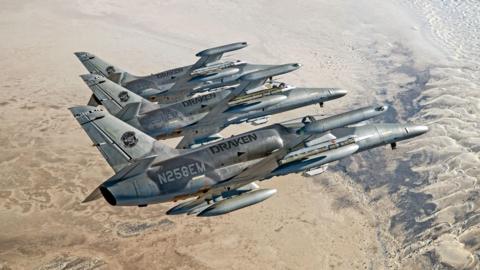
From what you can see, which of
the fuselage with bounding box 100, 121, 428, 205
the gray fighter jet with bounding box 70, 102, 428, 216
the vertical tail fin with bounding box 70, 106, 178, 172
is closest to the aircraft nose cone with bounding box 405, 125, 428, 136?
the fuselage with bounding box 100, 121, 428, 205

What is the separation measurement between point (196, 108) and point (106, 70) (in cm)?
1264

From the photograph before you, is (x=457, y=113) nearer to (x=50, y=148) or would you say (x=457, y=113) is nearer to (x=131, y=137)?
(x=131, y=137)

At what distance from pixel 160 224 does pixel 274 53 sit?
3781 centimetres

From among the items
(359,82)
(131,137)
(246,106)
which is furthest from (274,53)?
(131,137)

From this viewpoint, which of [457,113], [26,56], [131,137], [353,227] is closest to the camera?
[131,137]

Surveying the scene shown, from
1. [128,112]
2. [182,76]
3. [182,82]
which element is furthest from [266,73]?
[128,112]

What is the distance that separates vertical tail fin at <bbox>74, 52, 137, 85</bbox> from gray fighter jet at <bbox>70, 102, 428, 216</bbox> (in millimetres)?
14565

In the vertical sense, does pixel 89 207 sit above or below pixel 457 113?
below

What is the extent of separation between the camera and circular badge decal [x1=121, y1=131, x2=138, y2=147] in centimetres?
2878

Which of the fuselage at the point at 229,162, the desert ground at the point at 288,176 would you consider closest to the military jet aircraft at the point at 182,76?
the desert ground at the point at 288,176

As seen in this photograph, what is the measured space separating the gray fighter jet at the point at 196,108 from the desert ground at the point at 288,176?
7.68m

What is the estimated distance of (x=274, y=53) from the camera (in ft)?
223

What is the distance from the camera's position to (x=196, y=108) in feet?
123

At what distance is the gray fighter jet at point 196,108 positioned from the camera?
35875mm
